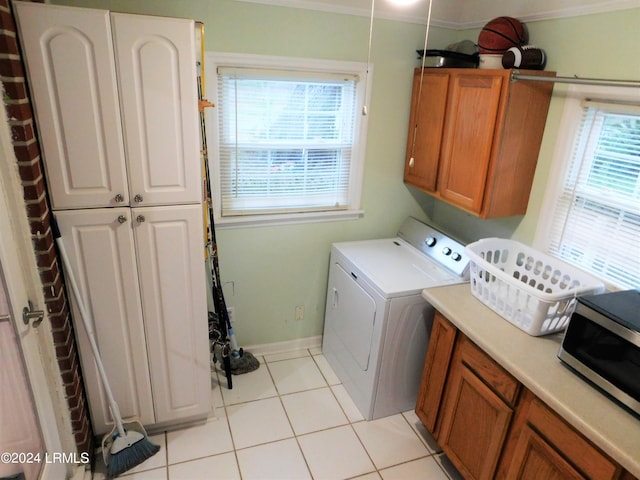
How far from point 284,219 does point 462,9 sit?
5.62ft

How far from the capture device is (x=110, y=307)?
195 cm

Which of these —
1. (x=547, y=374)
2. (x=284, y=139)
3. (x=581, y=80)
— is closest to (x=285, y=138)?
(x=284, y=139)

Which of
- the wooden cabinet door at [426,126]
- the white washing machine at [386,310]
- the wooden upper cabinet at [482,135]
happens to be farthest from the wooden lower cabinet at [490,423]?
the wooden cabinet door at [426,126]

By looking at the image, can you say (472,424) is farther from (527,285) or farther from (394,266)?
(394,266)

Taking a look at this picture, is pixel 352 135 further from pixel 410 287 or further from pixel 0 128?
pixel 0 128

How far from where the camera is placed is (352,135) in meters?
2.72

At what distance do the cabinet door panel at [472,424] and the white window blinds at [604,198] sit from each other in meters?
0.83

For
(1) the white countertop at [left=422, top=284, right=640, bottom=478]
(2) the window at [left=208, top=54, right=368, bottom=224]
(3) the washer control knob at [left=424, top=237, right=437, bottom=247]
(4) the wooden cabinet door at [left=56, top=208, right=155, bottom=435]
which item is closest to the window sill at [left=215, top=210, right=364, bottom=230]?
(2) the window at [left=208, top=54, right=368, bottom=224]

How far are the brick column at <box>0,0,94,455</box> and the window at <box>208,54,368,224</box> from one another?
3.11 ft

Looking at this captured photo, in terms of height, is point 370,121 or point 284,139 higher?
point 370,121

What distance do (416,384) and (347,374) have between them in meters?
0.44

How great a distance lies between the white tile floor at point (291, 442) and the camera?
2139 mm

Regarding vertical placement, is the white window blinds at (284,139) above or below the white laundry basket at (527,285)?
above

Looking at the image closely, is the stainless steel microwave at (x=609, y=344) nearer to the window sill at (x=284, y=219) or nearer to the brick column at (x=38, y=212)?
the window sill at (x=284, y=219)
